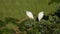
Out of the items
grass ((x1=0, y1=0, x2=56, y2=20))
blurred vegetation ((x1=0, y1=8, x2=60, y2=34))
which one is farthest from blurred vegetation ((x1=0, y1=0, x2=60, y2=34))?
grass ((x1=0, y1=0, x2=56, y2=20))

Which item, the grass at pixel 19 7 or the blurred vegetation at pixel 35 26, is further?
the grass at pixel 19 7

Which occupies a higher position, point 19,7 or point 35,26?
point 19,7

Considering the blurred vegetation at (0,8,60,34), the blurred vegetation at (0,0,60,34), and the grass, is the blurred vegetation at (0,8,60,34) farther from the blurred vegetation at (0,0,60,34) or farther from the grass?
the grass

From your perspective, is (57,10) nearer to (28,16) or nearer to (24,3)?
(28,16)

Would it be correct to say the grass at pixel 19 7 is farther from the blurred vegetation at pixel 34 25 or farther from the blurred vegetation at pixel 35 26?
the blurred vegetation at pixel 35 26

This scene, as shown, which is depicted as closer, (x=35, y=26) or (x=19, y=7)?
(x=35, y=26)

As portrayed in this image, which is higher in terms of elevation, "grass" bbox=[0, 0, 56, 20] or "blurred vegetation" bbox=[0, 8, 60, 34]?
"grass" bbox=[0, 0, 56, 20]

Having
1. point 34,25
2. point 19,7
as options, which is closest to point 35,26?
point 34,25

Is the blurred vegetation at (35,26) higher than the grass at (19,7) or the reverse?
the reverse

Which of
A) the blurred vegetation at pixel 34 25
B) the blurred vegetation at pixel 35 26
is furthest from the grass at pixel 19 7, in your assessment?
the blurred vegetation at pixel 35 26

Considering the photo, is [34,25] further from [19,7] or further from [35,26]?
[19,7]

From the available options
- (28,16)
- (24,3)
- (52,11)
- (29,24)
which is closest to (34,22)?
(29,24)
